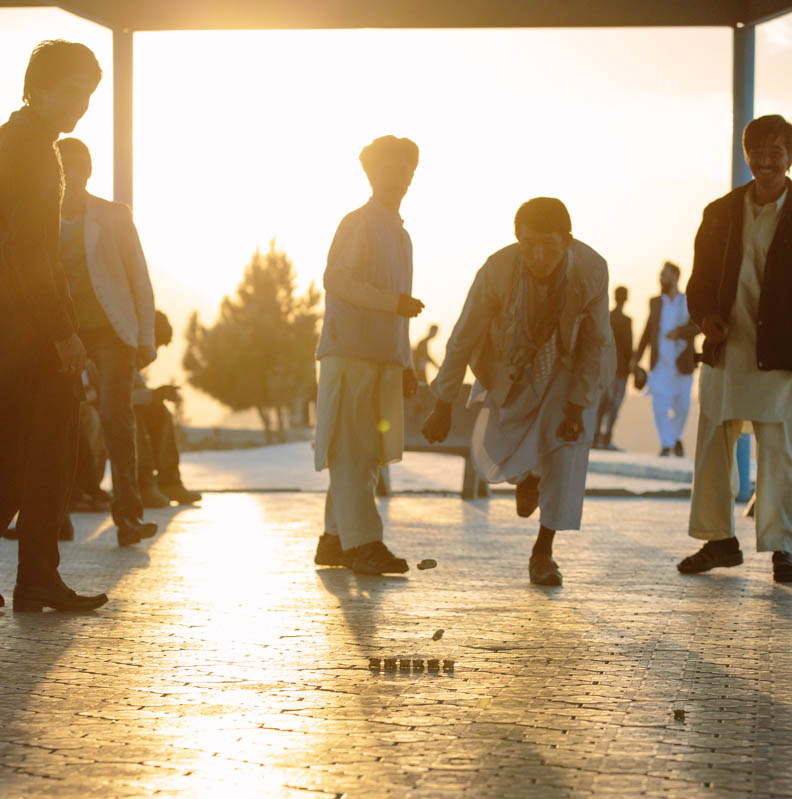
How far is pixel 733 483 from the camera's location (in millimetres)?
7488

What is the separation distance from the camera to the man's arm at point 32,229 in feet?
18.0

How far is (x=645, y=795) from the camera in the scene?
128 inches

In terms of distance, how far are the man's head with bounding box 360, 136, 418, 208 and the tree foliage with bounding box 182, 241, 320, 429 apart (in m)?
63.0

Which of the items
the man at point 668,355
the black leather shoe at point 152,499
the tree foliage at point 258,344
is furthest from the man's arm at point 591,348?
the tree foliage at point 258,344

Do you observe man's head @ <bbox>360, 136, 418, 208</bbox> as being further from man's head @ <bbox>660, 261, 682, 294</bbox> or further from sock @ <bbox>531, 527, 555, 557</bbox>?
man's head @ <bbox>660, 261, 682, 294</bbox>

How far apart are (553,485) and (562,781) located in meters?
3.77

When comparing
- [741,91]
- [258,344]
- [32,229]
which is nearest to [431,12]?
[741,91]

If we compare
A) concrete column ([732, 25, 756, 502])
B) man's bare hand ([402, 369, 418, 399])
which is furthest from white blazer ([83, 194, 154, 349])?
concrete column ([732, 25, 756, 502])

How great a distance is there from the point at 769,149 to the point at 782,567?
1938 mm

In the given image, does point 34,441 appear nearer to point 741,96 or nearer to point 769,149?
point 769,149

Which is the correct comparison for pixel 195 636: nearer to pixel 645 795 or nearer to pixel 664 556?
pixel 645 795

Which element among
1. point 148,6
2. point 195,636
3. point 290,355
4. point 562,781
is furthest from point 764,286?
point 290,355

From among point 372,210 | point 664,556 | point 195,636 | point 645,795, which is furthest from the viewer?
point 664,556

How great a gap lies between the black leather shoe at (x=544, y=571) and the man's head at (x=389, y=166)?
6.18 feet
